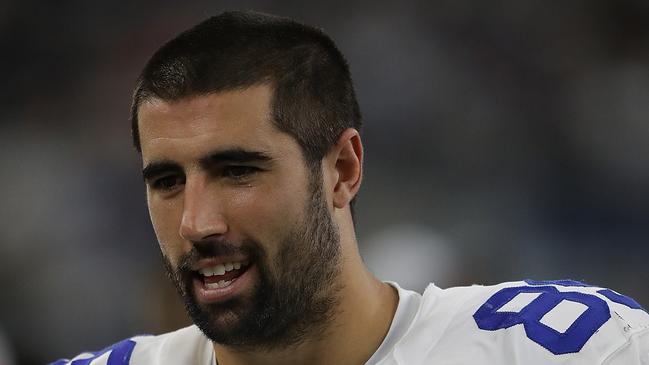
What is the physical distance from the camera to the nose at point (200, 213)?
1.63 m

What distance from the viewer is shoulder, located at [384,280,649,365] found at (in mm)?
1652

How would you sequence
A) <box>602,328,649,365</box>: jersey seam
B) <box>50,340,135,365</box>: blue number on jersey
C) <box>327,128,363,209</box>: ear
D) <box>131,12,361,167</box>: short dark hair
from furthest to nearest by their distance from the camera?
<box>50,340,135,365</box>: blue number on jersey < <box>327,128,363,209</box>: ear < <box>131,12,361,167</box>: short dark hair < <box>602,328,649,365</box>: jersey seam

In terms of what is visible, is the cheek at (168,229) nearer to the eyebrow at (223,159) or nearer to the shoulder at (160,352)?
the eyebrow at (223,159)

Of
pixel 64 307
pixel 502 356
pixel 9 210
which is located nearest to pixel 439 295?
pixel 502 356

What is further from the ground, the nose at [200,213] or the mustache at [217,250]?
the nose at [200,213]

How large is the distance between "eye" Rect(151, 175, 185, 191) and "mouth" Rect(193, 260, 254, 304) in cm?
16

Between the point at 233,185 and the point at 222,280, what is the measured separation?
170 mm

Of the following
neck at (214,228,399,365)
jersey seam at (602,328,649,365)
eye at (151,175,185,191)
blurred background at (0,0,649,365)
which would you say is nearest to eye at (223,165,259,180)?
eye at (151,175,185,191)

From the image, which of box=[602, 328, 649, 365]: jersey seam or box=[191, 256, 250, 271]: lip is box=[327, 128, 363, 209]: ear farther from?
box=[602, 328, 649, 365]: jersey seam

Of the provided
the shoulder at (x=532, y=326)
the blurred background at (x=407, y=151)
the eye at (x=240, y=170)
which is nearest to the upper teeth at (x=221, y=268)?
the eye at (x=240, y=170)

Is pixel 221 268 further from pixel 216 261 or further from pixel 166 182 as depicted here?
pixel 166 182

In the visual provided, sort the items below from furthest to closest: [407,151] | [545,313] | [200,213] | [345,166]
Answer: [407,151] → [345,166] → [545,313] → [200,213]

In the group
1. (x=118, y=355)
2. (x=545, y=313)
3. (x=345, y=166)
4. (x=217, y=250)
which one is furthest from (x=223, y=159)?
(x=545, y=313)

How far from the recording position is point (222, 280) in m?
1.69
